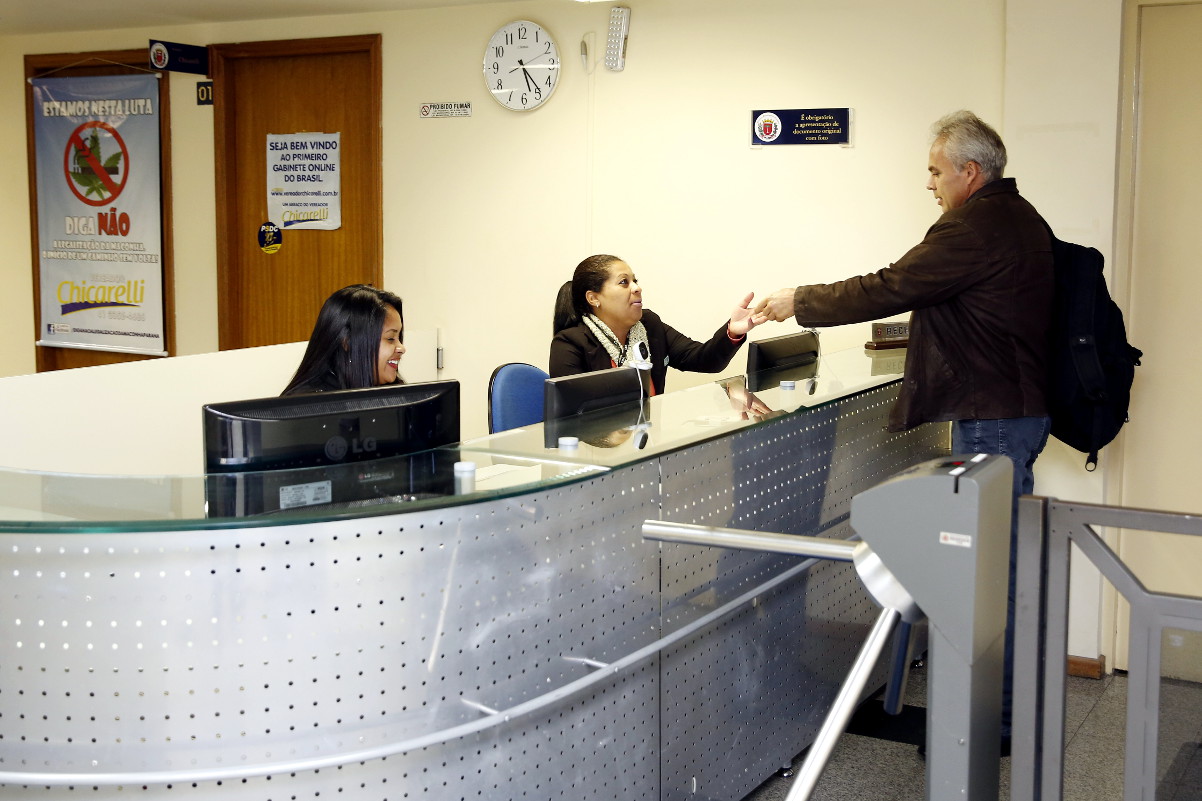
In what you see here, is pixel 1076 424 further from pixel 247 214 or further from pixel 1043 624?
pixel 247 214

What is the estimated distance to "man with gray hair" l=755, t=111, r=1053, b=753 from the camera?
318cm

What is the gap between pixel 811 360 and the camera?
13.2 ft

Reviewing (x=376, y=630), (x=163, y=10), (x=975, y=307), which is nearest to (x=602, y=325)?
(x=975, y=307)

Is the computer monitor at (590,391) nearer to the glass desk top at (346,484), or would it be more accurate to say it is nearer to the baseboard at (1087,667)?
the glass desk top at (346,484)

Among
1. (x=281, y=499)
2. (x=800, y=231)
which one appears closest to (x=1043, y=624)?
(x=281, y=499)

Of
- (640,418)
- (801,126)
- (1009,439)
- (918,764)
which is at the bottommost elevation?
(918,764)

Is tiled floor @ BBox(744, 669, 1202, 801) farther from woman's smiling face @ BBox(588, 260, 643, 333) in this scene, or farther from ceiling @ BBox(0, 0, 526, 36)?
ceiling @ BBox(0, 0, 526, 36)

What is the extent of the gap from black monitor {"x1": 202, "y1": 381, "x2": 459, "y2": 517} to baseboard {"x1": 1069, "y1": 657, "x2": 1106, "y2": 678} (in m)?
2.82

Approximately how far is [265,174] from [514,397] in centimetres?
287

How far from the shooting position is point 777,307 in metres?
3.52

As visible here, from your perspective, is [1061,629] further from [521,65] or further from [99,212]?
[99,212]

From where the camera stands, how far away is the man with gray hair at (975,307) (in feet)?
10.4

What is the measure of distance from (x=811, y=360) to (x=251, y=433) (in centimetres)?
236

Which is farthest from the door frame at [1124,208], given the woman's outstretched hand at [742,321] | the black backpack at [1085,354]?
the woman's outstretched hand at [742,321]
